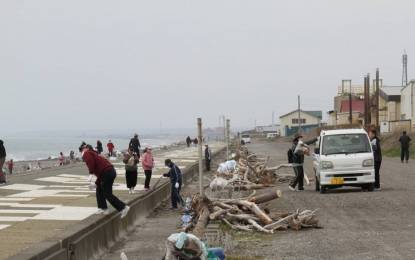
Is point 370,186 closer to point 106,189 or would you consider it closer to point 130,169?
point 130,169

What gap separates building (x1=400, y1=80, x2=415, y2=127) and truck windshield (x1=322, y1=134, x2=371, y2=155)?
3874cm

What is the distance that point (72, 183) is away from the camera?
2342 cm

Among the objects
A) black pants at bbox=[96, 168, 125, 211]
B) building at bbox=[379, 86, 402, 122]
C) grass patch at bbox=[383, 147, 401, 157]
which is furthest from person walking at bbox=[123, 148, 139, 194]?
building at bbox=[379, 86, 402, 122]

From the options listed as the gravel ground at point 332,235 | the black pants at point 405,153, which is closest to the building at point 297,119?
the black pants at point 405,153

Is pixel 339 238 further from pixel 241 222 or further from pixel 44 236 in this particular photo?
pixel 44 236

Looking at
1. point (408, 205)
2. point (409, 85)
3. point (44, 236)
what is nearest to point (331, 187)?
point (408, 205)

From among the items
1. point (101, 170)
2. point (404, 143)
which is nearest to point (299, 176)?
point (101, 170)

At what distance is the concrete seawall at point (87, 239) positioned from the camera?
924 centimetres

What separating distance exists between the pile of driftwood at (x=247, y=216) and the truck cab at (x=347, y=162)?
469cm

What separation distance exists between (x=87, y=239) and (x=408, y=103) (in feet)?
177

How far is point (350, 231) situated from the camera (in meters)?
12.8

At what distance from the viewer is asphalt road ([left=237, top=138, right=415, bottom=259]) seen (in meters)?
10.7

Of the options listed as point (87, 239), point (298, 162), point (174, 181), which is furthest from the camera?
point (298, 162)

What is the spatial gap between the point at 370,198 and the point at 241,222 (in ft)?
18.6
